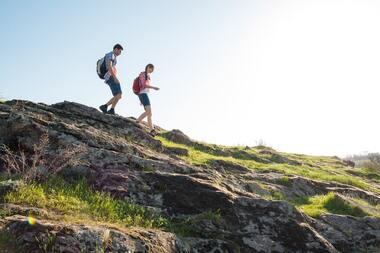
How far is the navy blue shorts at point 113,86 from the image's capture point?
1906 cm

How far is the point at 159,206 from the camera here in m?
9.79

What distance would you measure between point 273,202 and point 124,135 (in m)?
7.45

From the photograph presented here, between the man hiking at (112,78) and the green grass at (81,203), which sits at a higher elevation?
the man hiking at (112,78)

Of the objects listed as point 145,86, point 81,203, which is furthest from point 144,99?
point 81,203

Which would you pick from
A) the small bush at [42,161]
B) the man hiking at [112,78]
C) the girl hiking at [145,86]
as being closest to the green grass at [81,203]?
the small bush at [42,161]

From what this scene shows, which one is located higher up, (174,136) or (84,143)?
(174,136)

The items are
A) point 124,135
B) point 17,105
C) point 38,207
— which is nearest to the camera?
point 38,207

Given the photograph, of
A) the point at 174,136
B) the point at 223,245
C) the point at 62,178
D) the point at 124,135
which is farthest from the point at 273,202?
the point at 174,136

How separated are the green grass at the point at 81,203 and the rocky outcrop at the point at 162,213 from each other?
35cm

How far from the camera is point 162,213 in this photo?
31.0ft

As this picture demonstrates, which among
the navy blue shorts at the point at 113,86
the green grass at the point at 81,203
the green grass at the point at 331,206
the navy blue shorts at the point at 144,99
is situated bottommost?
the green grass at the point at 81,203

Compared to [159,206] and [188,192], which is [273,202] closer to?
[188,192]

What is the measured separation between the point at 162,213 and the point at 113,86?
10.8 meters

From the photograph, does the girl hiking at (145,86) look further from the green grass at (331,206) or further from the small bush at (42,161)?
the small bush at (42,161)
